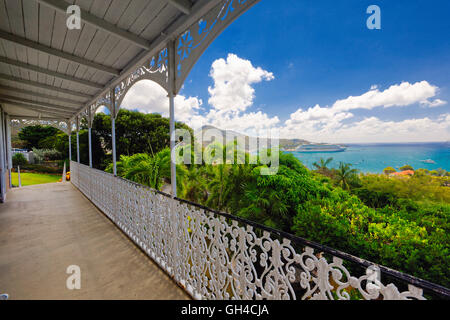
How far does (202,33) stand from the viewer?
1938mm

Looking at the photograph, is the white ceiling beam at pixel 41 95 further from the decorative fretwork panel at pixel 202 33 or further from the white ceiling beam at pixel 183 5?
the white ceiling beam at pixel 183 5

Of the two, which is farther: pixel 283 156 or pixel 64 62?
pixel 283 156

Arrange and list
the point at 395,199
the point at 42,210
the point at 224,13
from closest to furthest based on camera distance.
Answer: the point at 224,13, the point at 42,210, the point at 395,199

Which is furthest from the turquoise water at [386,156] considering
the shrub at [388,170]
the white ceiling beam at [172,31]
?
the white ceiling beam at [172,31]

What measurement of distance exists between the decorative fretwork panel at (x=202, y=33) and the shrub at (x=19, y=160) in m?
20.6

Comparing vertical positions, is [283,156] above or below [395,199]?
above

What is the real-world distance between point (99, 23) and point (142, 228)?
8.58 feet

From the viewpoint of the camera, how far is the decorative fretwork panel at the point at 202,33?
66.3 inches

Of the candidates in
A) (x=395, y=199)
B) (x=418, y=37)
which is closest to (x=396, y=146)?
(x=395, y=199)

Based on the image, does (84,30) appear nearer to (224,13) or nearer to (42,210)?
(224,13)

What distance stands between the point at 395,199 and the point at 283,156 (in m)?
4.04

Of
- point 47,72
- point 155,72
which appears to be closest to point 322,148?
point 155,72

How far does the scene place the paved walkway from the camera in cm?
194
